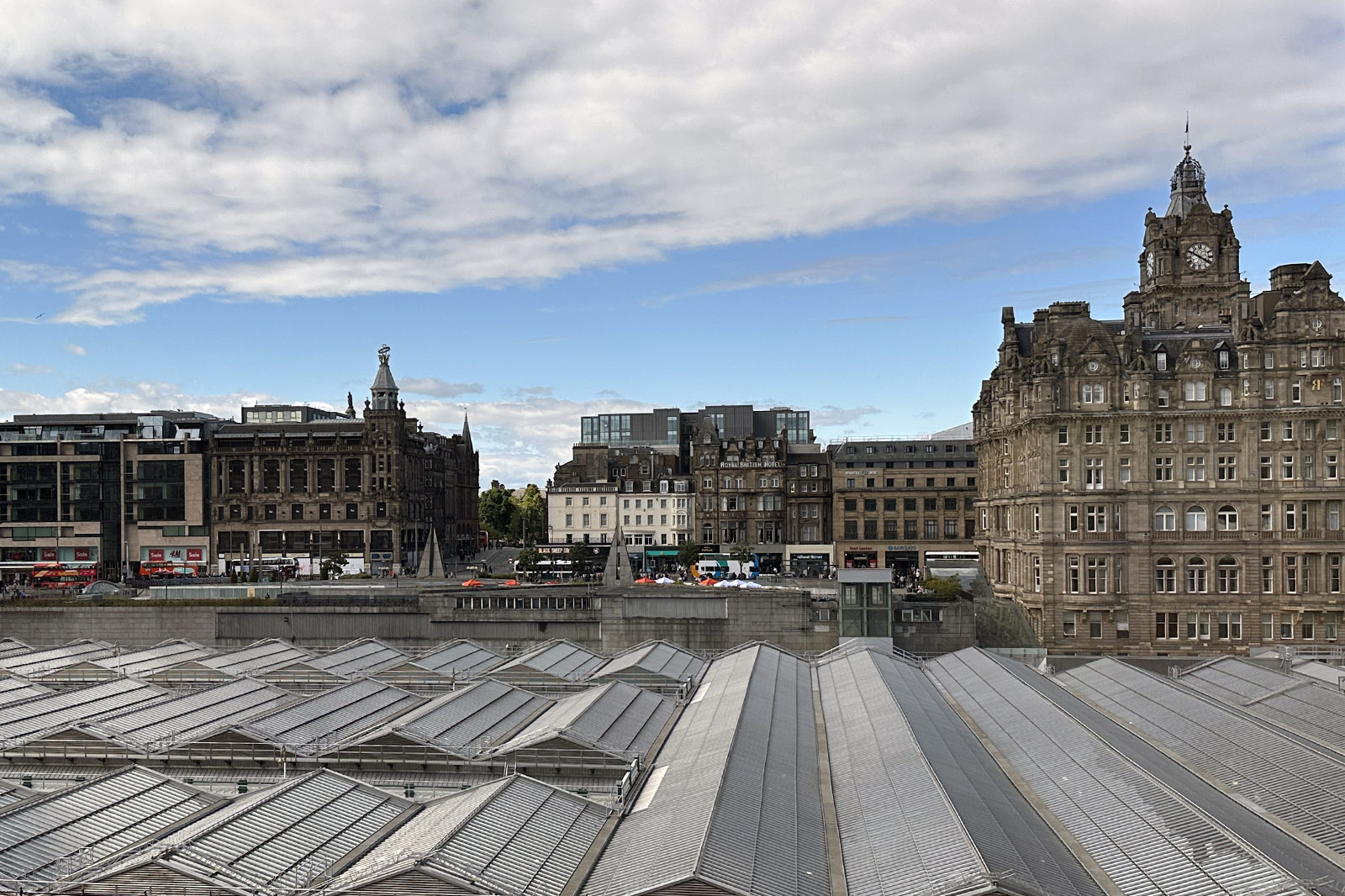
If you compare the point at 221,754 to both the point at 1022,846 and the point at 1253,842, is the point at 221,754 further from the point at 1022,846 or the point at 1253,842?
the point at 1253,842

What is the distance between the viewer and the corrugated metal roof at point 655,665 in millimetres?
60688

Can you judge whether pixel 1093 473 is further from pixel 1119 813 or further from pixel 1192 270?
pixel 1119 813

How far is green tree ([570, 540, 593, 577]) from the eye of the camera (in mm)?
136625

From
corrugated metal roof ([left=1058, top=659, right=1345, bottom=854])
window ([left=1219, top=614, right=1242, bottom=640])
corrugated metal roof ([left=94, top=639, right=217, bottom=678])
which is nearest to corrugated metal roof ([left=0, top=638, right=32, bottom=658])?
corrugated metal roof ([left=94, top=639, right=217, bottom=678])

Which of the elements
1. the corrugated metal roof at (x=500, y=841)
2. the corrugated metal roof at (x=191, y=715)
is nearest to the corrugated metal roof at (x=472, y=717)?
the corrugated metal roof at (x=500, y=841)

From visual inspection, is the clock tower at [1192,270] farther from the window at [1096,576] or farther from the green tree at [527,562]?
the green tree at [527,562]

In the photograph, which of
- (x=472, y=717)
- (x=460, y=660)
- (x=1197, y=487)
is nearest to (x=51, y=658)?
(x=460, y=660)

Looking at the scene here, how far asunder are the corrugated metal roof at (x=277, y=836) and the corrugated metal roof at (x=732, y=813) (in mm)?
7689

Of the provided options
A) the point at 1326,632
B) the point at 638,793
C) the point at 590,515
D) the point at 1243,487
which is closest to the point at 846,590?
the point at 1243,487

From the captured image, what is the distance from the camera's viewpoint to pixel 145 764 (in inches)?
1700

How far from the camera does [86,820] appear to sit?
33.7m

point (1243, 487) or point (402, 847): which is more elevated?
point (1243, 487)

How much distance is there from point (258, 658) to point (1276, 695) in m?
58.2

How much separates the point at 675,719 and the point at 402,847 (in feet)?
69.0
